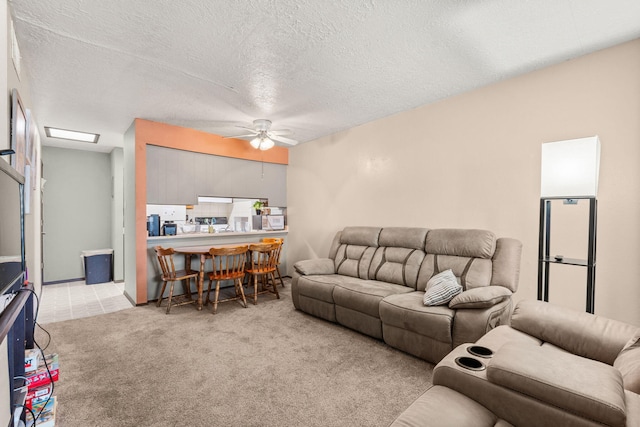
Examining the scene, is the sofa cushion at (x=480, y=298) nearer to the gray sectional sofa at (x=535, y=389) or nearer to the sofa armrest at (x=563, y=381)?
the gray sectional sofa at (x=535, y=389)

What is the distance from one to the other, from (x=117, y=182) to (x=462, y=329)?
231 inches

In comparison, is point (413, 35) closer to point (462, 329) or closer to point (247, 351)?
point (462, 329)

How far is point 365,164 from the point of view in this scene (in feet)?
14.6

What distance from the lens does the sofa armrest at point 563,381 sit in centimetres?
103

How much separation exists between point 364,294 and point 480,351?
4.97 feet

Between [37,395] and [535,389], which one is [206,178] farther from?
[535,389]

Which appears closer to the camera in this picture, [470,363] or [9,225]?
[9,225]

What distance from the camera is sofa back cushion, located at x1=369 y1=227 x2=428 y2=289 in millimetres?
3412

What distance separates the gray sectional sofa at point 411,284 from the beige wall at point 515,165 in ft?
1.11

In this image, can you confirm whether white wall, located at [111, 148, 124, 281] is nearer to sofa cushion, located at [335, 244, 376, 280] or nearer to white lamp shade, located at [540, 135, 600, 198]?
sofa cushion, located at [335, 244, 376, 280]

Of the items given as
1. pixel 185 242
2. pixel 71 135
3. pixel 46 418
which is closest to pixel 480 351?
pixel 46 418

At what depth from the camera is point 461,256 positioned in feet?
10.3

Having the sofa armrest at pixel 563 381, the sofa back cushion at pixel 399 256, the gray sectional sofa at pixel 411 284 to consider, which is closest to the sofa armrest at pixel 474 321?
the gray sectional sofa at pixel 411 284

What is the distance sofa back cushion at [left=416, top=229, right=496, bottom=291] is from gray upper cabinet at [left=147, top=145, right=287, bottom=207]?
3.20 m
